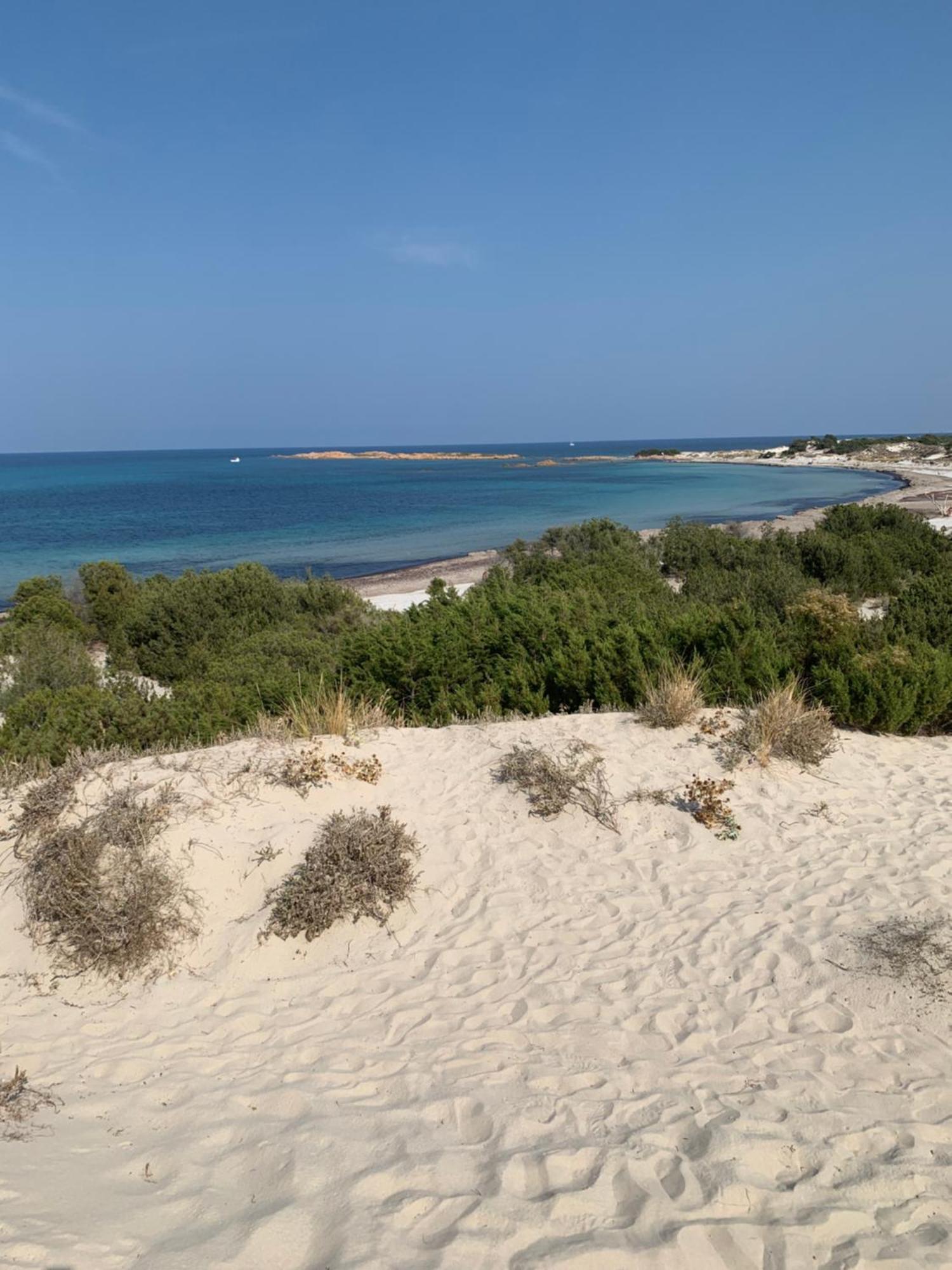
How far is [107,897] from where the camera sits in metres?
5.29

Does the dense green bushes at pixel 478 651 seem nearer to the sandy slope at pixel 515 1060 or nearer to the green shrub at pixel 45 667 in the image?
the green shrub at pixel 45 667

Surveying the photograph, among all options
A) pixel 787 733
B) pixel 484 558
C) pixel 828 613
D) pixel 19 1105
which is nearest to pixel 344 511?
pixel 484 558

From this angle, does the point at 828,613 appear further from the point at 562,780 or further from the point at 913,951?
the point at 913,951

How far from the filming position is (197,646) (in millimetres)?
14156

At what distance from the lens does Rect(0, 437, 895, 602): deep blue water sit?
33.7 m

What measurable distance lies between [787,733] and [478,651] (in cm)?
396

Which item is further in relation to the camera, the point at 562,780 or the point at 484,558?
the point at 484,558

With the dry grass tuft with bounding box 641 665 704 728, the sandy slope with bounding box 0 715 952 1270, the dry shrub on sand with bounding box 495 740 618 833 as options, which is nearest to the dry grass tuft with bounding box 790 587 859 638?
the dry grass tuft with bounding box 641 665 704 728

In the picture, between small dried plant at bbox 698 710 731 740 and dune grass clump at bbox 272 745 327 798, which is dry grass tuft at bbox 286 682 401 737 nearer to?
dune grass clump at bbox 272 745 327 798

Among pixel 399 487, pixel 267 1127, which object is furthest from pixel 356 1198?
pixel 399 487

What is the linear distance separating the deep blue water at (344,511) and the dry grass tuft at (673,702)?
21684 mm

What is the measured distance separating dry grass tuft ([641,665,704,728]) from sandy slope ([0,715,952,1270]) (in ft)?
4.56

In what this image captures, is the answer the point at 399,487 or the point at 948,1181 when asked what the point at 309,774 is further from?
the point at 399,487

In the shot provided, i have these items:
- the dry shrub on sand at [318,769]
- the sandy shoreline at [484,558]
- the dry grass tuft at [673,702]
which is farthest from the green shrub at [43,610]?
the dry grass tuft at [673,702]
